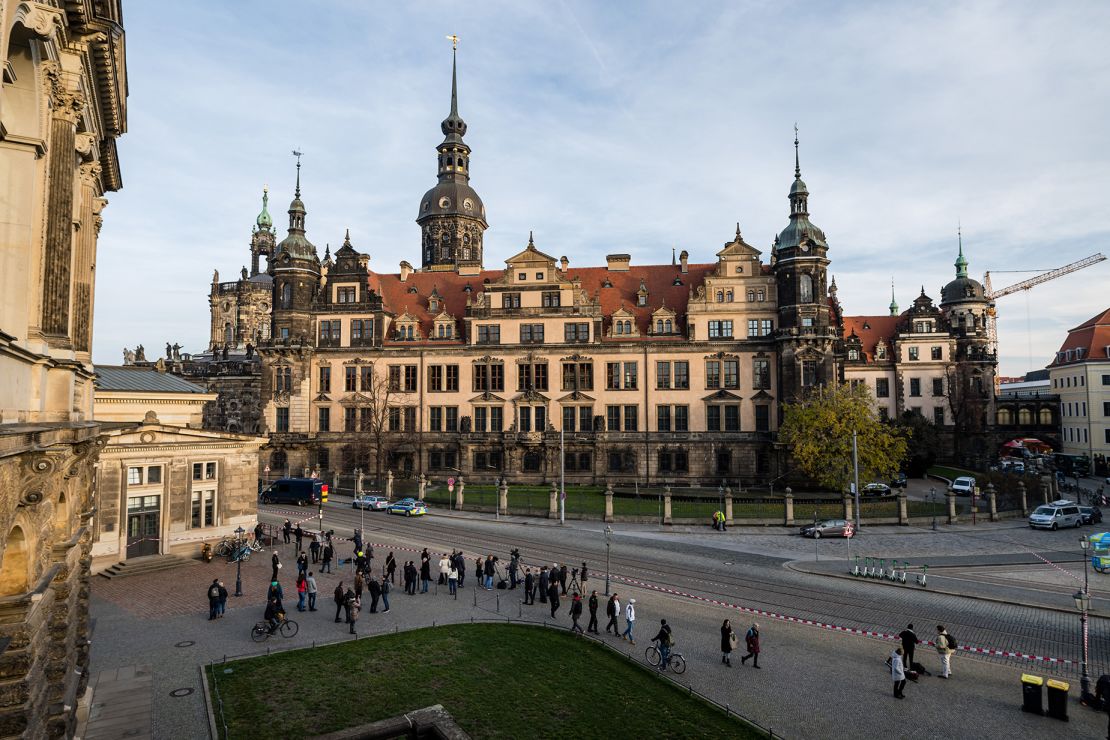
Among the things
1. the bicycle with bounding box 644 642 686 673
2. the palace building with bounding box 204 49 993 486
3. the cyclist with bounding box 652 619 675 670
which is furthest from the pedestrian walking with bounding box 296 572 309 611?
the palace building with bounding box 204 49 993 486

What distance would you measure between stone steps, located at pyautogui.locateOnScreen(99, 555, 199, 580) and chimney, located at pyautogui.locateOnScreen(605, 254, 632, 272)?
1800 inches

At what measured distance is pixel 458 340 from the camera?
6216cm

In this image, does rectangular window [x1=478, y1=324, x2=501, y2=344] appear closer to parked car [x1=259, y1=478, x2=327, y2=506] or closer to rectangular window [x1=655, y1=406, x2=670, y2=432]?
rectangular window [x1=655, y1=406, x2=670, y2=432]

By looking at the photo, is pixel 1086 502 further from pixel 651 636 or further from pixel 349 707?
pixel 349 707

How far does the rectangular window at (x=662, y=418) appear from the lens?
58.8m

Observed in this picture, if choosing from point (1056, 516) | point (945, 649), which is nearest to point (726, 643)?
point (945, 649)

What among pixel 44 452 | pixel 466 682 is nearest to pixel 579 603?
pixel 466 682

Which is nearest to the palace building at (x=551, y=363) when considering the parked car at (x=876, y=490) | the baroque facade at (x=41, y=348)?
the parked car at (x=876, y=490)

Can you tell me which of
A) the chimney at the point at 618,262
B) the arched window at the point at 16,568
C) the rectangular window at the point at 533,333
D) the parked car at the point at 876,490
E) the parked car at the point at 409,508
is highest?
the chimney at the point at 618,262

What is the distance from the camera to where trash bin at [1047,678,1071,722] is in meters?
15.7

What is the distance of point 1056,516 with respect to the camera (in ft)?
138

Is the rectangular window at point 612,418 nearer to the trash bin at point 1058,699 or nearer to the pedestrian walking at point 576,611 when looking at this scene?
the pedestrian walking at point 576,611

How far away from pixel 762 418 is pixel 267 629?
45787 mm

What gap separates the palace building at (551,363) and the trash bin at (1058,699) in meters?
39.4
